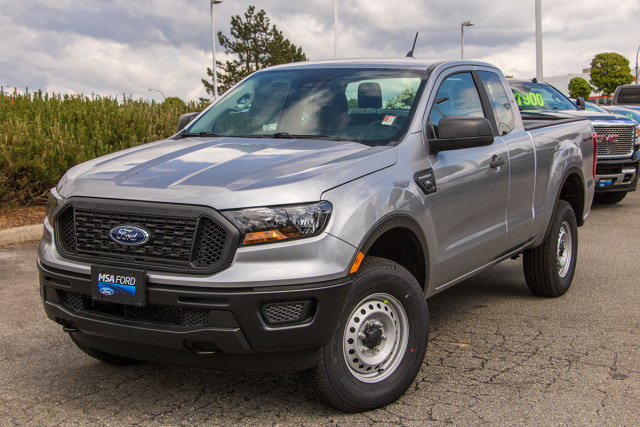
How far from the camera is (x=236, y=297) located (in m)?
3.23

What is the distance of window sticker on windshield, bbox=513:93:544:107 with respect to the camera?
38.8 ft

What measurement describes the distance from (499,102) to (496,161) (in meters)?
0.79

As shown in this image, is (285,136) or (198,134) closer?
(285,136)

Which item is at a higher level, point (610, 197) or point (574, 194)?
point (574, 194)

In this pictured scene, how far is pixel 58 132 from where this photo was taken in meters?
10.2

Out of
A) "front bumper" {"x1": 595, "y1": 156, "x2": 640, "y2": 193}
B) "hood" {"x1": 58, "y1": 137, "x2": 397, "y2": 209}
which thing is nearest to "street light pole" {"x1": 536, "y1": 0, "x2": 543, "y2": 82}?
"front bumper" {"x1": 595, "y1": 156, "x2": 640, "y2": 193}

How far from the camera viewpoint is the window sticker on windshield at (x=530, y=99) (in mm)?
11820

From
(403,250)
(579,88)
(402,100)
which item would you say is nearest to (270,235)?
(403,250)

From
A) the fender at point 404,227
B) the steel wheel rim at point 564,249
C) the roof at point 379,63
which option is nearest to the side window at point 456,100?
the roof at point 379,63

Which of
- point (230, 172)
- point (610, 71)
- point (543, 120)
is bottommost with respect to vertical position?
point (230, 172)

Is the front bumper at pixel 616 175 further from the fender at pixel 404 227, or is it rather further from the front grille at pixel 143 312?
the front grille at pixel 143 312

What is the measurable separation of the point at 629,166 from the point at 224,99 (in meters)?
8.43

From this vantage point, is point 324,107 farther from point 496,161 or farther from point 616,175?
point 616,175

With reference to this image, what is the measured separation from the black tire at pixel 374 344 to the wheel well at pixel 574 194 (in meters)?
3.16
